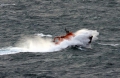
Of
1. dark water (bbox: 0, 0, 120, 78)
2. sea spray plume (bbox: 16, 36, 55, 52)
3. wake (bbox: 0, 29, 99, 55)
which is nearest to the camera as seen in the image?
dark water (bbox: 0, 0, 120, 78)

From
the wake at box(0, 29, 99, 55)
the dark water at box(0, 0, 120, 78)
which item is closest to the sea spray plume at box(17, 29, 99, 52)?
the wake at box(0, 29, 99, 55)

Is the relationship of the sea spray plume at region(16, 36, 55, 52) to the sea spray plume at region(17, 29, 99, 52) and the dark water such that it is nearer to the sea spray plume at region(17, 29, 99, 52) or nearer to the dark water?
the sea spray plume at region(17, 29, 99, 52)

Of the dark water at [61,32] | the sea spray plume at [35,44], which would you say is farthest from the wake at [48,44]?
the dark water at [61,32]

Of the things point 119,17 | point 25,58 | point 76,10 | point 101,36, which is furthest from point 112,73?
point 76,10

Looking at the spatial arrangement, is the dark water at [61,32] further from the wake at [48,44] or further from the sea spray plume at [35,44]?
the sea spray plume at [35,44]

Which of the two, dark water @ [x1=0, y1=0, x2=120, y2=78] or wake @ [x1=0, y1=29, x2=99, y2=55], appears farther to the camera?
wake @ [x1=0, y1=29, x2=99, y2=55]

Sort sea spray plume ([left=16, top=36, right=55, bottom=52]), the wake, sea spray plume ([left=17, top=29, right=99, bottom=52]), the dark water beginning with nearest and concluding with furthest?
1. the dark water
2. the wake
3. sea spray plume ([left=16, top=36, right=55, bottom=52])
4. sea spray plume ([left=17, top=29, right=99, bottom=52])

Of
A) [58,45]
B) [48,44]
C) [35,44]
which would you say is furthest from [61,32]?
[58,45]

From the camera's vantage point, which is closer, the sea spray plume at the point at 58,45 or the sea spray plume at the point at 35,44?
the sea spray plume at the point at 35,44

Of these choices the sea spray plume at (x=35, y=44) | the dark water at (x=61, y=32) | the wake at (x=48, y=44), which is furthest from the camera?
the sea spray plume at (x=35, y=44)

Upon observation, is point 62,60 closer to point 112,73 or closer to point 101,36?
point 112,73
